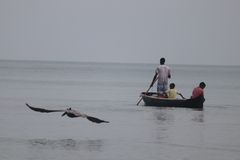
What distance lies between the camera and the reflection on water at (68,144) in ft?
76.7

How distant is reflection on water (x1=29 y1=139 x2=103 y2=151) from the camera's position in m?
23.4

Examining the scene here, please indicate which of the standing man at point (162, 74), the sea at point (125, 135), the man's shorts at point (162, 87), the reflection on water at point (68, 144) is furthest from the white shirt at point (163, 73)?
the reflection on water at point (68, 144)

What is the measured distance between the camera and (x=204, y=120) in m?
32.6

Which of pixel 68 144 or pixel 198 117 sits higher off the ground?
pixel 68 144

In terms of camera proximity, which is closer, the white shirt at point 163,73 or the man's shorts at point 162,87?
the white shirt at point 163,73

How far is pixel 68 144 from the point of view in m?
24.0

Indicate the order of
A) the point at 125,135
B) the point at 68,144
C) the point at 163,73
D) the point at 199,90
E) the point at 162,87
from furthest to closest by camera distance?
1. the point at 199,90
2. the point at 162,87
3. the point at 163,73
4. the point at 125,135
5. the point at 68,144

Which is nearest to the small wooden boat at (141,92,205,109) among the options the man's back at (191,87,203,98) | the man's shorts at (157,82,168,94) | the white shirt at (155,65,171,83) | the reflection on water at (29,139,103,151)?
the man's back at (191,87,203,98)

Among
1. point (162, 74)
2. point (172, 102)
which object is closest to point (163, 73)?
point (162, 74)

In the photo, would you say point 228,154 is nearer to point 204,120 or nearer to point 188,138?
point 188,138

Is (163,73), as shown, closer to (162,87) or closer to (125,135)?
(162,87)

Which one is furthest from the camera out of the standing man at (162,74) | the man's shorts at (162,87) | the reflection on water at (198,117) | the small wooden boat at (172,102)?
the small wooden boat at (172,102)

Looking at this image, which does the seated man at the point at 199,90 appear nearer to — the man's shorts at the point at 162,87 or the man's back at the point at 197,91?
the man's back at the point at 197,91

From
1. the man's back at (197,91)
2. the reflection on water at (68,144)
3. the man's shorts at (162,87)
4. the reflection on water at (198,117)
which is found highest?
the man's shorts at (162,87)
